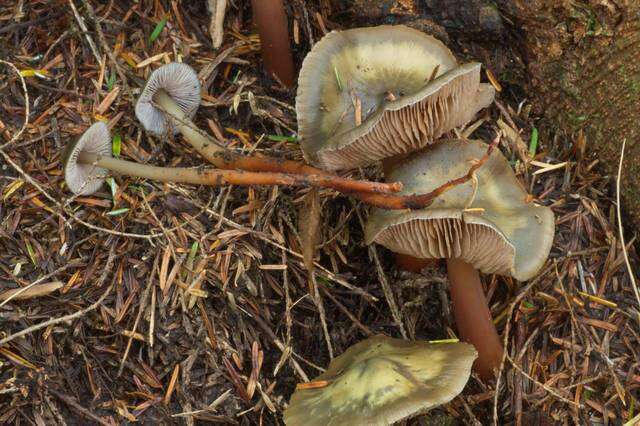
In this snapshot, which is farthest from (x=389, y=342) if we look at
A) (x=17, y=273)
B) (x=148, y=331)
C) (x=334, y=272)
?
(x=17, y=273)

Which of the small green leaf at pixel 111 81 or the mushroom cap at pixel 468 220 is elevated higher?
the small green leaf at pixel 111 81

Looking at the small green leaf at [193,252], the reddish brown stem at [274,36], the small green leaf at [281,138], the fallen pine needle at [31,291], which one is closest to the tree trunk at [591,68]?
the reddish brown stem at [274,36]

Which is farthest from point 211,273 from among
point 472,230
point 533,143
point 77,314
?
point 533,143

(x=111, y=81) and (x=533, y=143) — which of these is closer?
(x=111, y=81)

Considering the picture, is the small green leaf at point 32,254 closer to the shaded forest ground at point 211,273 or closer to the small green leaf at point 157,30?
the shaded forest ground at point 211,273

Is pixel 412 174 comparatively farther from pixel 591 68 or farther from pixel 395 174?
pixel 591 68

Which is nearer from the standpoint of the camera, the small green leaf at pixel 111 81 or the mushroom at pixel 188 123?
the mushroom at pixel 188 123

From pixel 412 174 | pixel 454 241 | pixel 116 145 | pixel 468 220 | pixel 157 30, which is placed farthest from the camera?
pixel 157 30
